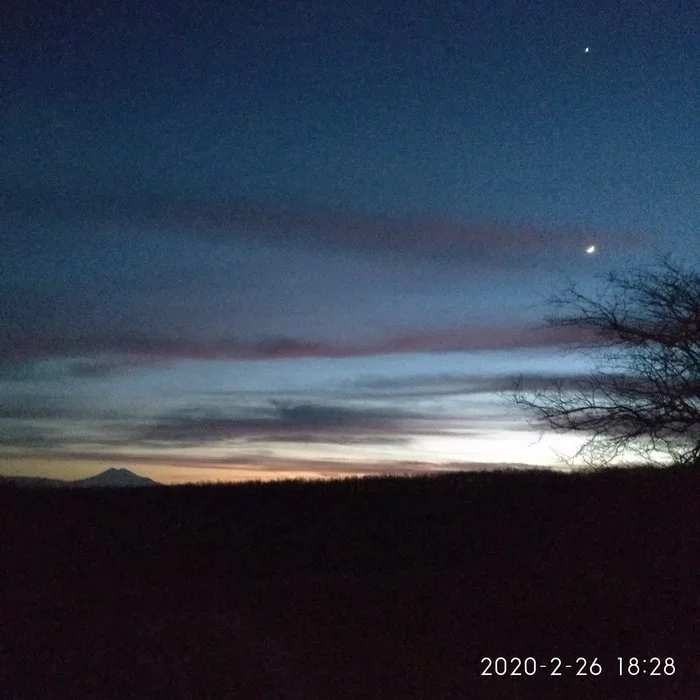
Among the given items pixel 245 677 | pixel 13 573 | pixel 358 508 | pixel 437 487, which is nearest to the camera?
pixel 245 677

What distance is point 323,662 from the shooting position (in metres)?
9.51

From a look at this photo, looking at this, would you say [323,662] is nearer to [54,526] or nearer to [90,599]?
[90,599]

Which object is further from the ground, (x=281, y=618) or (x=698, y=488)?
(x=698, y=488)

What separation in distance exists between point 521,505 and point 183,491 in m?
7.57

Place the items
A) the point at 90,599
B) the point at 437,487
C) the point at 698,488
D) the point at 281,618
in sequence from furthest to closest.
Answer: the point at 437,487, the point at 698,488, the point at 90,599, the point at 281,618

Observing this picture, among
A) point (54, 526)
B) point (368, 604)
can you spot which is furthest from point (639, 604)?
point (54, 526)

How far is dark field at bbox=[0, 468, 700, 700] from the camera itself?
9.12 m

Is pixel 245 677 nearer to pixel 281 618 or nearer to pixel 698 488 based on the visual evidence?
pixel 281 618

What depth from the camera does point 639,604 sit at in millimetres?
11594

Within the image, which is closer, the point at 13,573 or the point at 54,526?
the point at 13,573

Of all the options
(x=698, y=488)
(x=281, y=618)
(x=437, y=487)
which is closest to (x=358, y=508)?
(x=437, y=487)

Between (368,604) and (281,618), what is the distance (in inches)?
46.6

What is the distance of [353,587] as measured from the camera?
13.3 m

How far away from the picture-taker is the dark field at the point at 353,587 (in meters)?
9.12
